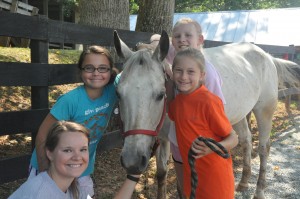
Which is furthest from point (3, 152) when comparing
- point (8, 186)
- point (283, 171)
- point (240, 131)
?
point (283, 171)

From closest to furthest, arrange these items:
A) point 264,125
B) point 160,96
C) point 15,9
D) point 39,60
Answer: point 160,96, point 39,60, point 264,125, point 15,9

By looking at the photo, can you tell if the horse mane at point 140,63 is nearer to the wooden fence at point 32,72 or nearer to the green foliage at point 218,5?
the wooden fence at point 32,72

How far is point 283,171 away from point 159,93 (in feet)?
11.2

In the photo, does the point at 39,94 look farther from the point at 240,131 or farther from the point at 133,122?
the point at 240,131

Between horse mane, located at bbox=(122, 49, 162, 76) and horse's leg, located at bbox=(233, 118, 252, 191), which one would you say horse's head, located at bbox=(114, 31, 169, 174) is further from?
horse's leg, located at bbox=(233, 118, 252, 191)

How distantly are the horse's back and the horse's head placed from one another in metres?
1.47

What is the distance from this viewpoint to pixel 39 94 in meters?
3.12

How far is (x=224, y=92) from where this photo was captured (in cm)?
366

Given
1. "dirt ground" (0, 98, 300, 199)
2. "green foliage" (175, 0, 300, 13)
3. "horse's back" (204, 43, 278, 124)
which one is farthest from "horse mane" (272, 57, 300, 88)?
"green foliage" (175, 0, 300, 13)

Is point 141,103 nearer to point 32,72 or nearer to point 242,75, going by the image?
point 32,72

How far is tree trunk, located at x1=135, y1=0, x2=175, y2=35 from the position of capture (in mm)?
5418

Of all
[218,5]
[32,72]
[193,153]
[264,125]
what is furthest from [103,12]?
[218,5]

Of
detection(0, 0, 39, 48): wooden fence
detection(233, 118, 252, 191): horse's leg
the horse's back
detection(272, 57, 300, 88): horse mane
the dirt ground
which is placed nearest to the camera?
the dirt ground

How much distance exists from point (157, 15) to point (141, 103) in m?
3.50
